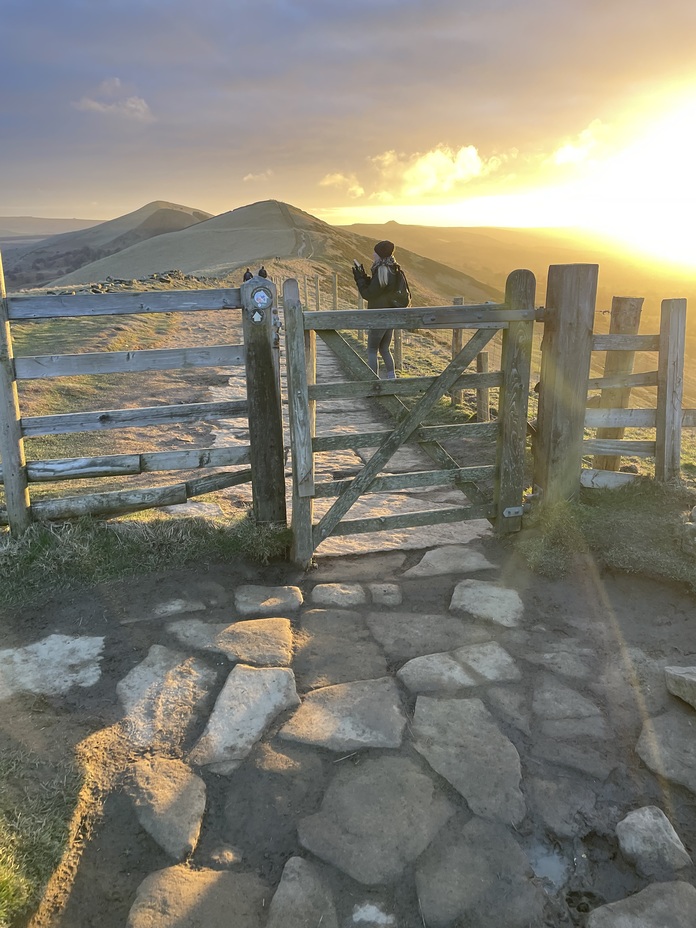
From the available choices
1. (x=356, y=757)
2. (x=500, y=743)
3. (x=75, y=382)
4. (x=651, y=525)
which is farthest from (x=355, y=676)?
(x=75, y=382)

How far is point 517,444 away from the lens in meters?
5.37

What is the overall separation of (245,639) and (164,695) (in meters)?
0.65

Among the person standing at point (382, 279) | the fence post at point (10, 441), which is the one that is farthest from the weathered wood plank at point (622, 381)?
the fence post at point (10, 441)

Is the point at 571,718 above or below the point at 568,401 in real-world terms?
below

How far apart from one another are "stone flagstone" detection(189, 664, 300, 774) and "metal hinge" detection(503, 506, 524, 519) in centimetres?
256

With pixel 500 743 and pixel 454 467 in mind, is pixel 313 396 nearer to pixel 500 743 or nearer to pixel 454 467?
pixel 454 467

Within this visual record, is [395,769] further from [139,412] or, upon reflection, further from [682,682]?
[139,412]

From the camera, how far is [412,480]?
5.12 meters

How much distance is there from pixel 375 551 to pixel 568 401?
6.98 ft

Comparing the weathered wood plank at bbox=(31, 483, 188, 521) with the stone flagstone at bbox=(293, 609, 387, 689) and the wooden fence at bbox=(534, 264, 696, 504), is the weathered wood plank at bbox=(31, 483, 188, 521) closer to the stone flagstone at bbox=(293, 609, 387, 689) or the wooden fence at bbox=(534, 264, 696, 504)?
the stone flagstone at bbox=(293, 609, 387, 689)

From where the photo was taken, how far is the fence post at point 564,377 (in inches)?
208

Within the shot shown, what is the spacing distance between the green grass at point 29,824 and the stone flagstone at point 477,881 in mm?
1448

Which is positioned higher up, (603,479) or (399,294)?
(399,294)

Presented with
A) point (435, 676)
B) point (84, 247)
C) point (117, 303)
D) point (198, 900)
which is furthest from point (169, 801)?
point (84, 247)
